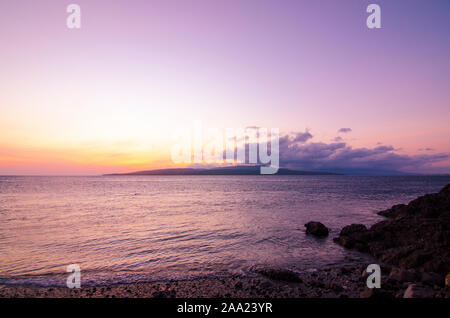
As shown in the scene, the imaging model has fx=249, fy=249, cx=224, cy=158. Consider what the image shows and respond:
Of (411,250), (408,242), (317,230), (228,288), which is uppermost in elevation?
(411,250)

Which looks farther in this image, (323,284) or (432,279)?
(323,284)

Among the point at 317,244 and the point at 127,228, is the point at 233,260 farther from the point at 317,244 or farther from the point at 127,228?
the point at 127,228

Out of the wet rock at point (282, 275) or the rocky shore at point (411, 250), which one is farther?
the wet rock at point (282, 275)

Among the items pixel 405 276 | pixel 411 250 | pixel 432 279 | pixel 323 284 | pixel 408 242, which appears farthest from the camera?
pixel 408 242

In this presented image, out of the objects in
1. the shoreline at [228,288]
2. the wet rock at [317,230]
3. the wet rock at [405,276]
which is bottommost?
the wet rock at [317,230]

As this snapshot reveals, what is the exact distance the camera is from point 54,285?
1145 cm

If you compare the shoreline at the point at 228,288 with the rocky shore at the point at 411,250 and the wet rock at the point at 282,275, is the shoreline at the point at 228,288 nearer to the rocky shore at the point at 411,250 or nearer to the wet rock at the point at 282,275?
the wet rock at the point at 282,275

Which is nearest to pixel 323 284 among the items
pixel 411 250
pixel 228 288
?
pixel 228 288

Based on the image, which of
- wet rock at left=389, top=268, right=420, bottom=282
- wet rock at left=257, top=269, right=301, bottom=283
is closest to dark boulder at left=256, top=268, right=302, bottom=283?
wet rock at left=257, top=269, right=301, bottom=283

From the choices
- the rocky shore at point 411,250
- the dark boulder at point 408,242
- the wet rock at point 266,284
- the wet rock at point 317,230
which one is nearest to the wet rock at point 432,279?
the rocky shore at point 411,250

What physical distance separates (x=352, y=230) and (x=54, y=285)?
21.1 meters

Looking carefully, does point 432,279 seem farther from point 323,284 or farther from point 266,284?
point 266,284

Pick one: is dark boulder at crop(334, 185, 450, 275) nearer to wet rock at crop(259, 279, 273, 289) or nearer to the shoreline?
the shoreline
